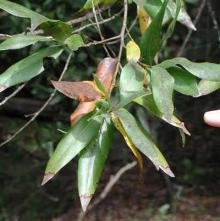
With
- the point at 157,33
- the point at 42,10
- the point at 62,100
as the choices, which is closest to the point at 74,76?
the point at 62,100

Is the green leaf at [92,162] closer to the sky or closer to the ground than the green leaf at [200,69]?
closer to the ground

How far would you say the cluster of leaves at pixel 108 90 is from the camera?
0.99m

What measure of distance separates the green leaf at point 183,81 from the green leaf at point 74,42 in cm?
→ 17

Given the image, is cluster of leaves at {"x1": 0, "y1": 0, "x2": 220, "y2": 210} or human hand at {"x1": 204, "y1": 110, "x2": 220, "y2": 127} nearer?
cluster of leaves at {"x1": 0, "y1": 0, "x2": 220, "y2": 210}

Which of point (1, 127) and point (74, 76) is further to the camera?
point (1, 127)

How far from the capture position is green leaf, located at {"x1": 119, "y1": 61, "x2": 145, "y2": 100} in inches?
40.0

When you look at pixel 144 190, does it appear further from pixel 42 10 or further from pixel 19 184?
pixel 42 10

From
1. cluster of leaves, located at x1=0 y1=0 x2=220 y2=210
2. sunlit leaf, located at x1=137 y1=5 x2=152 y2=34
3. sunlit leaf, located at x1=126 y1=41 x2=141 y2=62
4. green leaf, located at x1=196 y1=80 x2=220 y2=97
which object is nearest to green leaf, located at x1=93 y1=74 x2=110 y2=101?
cluster of leaves, located at x1=0 y1=0 x2=220 y2=210

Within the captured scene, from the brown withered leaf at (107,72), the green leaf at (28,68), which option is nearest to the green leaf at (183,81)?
the brown withered leaf at (107,72)

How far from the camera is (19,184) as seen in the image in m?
3.72

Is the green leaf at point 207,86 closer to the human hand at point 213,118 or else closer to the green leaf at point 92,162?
the human hand at point 213,118

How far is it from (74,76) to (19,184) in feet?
4.46

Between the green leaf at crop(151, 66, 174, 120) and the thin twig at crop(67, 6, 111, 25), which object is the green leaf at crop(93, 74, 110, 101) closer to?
the green leaf at crop(151, 66, 174, 120)

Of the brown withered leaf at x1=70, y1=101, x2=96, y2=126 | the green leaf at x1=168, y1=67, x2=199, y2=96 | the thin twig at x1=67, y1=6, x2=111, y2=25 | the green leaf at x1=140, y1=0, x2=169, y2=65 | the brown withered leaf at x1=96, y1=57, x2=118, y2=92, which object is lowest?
the thin twig at x1=67, y1=6, x2=111, y2=25
